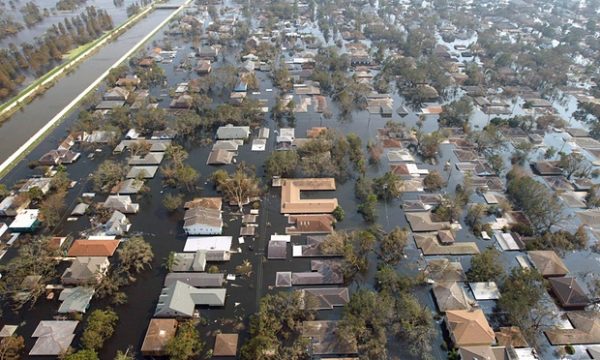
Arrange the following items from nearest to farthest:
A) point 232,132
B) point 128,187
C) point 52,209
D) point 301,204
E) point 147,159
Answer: point 52,209 → point 301,204 → point 128,187 → point 147,159 → point 232,132

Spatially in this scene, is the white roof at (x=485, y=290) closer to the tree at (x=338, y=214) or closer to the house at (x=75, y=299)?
the tree at (x=338, y=214)

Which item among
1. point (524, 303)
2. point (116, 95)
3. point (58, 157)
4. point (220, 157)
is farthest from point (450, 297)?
point (116, 95)

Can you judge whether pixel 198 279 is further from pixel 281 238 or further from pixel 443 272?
pixel 443 272

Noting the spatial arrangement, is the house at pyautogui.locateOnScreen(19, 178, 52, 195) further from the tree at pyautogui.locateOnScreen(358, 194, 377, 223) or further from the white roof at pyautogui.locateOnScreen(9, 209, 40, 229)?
the tree at pyautogui.locateOnScreen(358, 194, 377, 223)

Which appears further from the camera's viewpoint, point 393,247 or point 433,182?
point 433,182

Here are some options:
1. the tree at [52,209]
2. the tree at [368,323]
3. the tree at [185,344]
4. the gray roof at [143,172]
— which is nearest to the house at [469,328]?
the tree at [368,323]

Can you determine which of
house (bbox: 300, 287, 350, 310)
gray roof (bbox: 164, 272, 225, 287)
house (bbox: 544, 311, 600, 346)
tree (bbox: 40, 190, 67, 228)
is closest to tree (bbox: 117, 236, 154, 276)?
gray roof (bbox: 164, 272, 225, 287)

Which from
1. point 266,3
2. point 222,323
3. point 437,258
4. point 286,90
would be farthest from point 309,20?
point 222,323
